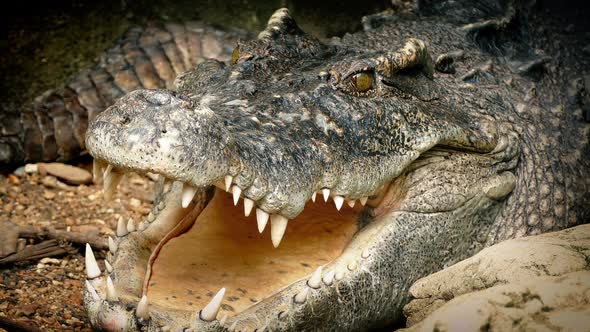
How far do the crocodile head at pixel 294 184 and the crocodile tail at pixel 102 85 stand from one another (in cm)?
164

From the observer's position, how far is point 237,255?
9.16ft

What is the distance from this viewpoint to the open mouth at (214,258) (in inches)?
88.9

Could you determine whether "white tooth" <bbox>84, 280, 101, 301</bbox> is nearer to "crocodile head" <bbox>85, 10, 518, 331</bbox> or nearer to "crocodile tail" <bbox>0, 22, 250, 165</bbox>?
"crocodile head" <bbox>85, 10, 518, 331</bbox>

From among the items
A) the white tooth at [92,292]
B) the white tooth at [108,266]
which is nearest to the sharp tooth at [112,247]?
the white tooth at [108,266]

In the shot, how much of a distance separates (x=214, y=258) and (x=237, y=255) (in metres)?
0.10

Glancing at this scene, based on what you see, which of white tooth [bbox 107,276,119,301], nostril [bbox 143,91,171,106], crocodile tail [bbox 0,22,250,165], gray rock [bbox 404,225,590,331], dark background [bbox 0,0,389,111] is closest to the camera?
gray rock [bbox 404,225,590,331]

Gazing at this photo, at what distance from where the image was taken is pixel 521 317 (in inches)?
73.9

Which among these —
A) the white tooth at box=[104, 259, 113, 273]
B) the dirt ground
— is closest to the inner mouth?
the white tooth at box=[104, 259, 113, 273]

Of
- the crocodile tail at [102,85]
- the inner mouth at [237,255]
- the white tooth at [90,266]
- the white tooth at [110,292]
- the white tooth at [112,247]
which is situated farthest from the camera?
the crocodile tail at [102,85]

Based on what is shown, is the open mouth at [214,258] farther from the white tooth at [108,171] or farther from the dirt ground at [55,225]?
the dirt ground at [55,225]

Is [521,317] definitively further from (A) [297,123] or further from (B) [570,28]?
(B) [570,28]

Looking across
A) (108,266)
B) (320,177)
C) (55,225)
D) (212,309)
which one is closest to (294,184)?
(320,177)

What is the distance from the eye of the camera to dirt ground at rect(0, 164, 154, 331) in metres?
2.73

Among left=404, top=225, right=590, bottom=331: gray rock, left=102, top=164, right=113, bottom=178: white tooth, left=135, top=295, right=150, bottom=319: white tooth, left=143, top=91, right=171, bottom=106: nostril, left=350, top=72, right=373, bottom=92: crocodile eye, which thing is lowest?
left=135, top=295, right=150, bottom=319: white tooth
